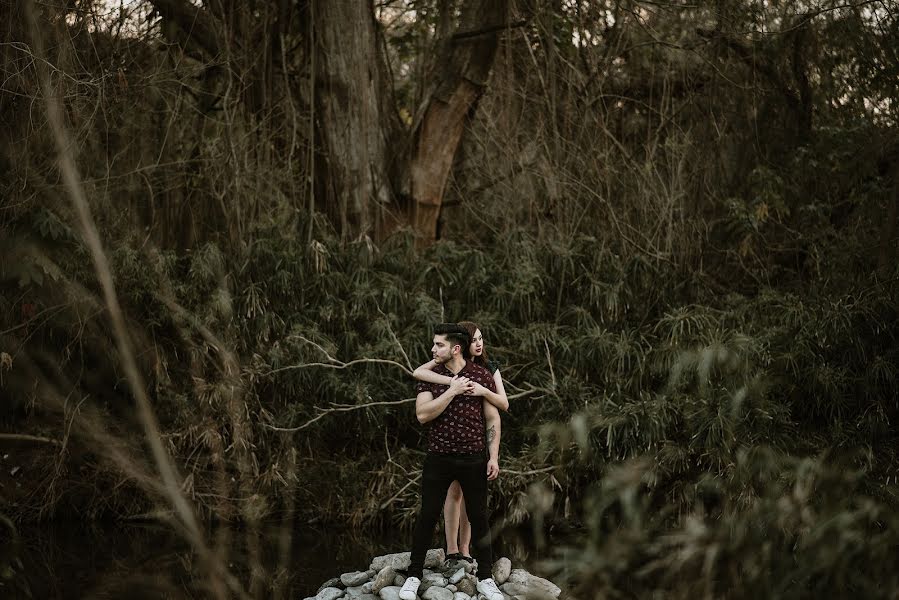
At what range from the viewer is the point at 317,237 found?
9.24 meters

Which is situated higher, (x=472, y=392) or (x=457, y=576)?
(x=472, y=392)

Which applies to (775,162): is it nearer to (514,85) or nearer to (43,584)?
(514,85)

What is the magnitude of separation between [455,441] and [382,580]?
0.94 m

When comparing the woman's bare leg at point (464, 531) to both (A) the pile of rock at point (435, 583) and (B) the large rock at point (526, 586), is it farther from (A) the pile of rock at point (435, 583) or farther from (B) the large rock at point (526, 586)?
(B) the large rock at point (526, 586)

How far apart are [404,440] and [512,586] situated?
2.94m

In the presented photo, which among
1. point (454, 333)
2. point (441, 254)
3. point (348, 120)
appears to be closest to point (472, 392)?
point (454, 333)

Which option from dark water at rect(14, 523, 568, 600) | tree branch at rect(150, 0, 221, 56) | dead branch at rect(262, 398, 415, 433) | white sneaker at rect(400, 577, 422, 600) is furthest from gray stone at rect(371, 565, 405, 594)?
tree branch at rect(150, 0, 221, 56)

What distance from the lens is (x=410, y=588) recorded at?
5254 mm

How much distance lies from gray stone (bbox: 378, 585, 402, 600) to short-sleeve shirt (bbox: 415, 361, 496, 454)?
81cm

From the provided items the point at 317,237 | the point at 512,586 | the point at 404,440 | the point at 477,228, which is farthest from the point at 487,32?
the point at 512,586

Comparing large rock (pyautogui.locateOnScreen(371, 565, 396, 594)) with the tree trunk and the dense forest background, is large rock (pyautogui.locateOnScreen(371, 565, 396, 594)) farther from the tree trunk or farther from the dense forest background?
the tree trunk

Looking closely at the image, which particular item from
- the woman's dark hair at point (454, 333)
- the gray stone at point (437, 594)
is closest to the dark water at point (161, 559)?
the gray stone at point (437, 594)

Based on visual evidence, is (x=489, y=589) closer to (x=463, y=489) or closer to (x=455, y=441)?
(x=463, y=489)

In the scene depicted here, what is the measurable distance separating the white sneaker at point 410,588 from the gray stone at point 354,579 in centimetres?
47
